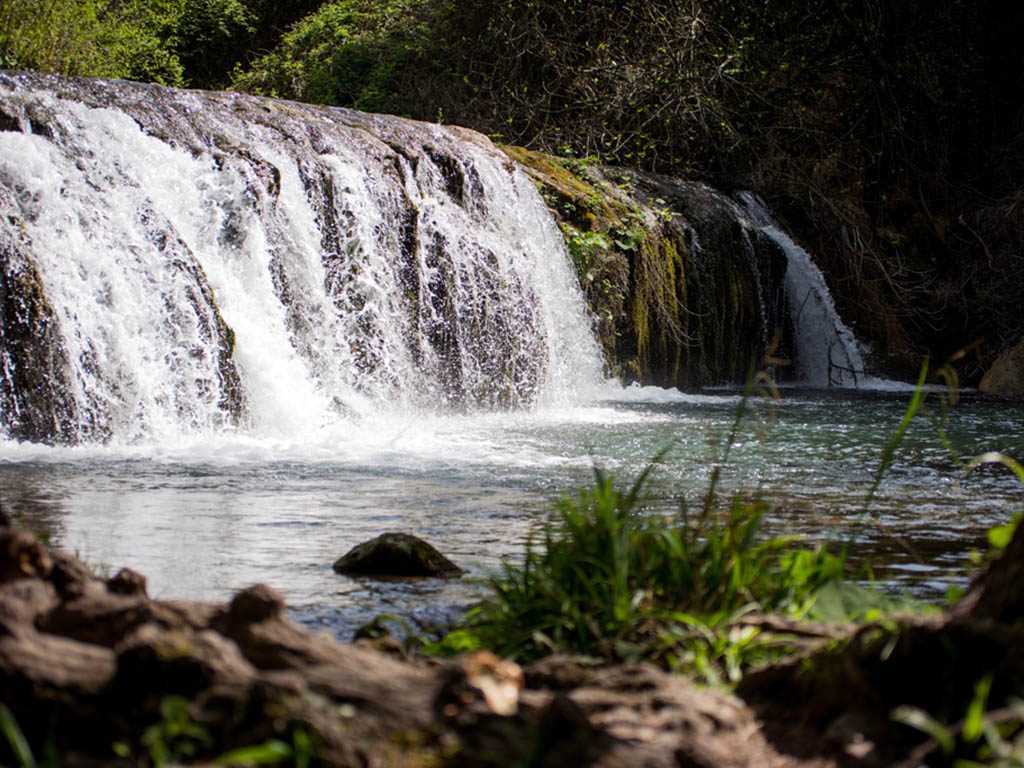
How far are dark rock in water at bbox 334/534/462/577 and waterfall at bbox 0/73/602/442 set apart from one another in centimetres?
471

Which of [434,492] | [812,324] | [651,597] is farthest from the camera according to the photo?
[812,324]

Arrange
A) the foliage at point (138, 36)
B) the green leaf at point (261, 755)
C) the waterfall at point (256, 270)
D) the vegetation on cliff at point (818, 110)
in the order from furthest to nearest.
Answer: the foliage at point (138, 36)
the vegetation on cliff at point (818, 110)
the waterfall at point (256, 270)
the green leaf at point (261, 755)

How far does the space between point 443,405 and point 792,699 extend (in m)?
9.71

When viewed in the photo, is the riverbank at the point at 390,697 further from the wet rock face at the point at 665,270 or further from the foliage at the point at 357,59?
the foliage at the point at 357,59

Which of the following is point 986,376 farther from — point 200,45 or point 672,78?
point 200,45

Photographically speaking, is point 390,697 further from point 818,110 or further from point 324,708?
point 818,110

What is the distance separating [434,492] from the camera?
6656mm

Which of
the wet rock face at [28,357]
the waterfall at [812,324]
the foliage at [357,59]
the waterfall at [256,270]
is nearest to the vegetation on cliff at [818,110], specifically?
the waterfall at [812,324]

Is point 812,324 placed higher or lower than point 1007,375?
higher

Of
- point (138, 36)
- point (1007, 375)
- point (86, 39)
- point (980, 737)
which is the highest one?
point (138, 36)

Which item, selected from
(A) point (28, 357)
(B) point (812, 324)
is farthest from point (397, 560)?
(B) point (812, 324)

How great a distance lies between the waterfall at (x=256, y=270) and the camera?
8852mm

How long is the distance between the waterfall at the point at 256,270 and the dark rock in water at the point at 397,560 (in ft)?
15.4

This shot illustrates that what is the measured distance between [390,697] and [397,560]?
2.47 m
